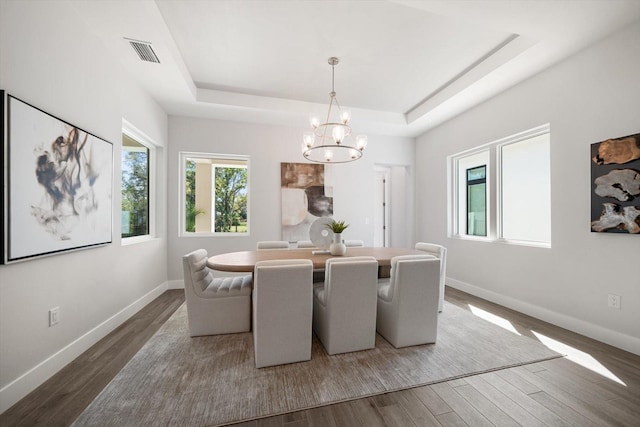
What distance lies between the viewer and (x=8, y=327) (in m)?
1.62

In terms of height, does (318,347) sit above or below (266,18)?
below

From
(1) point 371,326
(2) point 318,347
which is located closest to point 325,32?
(1) point 371,326

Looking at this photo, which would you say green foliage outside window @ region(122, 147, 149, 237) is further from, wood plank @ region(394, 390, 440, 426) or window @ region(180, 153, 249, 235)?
wood plank @ region(394, 390, 440, 426)

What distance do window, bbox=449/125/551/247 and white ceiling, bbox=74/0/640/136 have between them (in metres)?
0.78

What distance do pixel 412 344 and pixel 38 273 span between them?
9.75 ft

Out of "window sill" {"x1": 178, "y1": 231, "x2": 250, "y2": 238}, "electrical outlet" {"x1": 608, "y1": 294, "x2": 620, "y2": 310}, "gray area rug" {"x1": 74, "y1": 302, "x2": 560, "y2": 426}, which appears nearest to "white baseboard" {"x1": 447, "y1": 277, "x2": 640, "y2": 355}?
"electrical outlet" {"x1": 608, "y1": 294, "x2": 620, "y2": 310}

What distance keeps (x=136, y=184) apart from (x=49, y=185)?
1713 millimetres

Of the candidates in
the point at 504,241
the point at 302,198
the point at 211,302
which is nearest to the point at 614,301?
the point at 504,241

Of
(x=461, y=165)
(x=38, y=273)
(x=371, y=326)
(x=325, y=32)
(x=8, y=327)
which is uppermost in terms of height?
(x=325, y=32)

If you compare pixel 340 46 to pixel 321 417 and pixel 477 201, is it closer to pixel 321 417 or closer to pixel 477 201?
pixel 477 201

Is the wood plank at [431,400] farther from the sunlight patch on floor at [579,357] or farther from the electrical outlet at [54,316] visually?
the electrical outlet at [54,316]

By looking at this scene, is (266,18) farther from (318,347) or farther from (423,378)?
(423,378)

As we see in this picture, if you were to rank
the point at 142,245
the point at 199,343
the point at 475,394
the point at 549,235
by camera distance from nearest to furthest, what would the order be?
the point at 475,394 < the point at 199,343 < the point at 549,235 < the point at 142,245

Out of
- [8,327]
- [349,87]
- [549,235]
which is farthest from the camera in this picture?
[349,87]
